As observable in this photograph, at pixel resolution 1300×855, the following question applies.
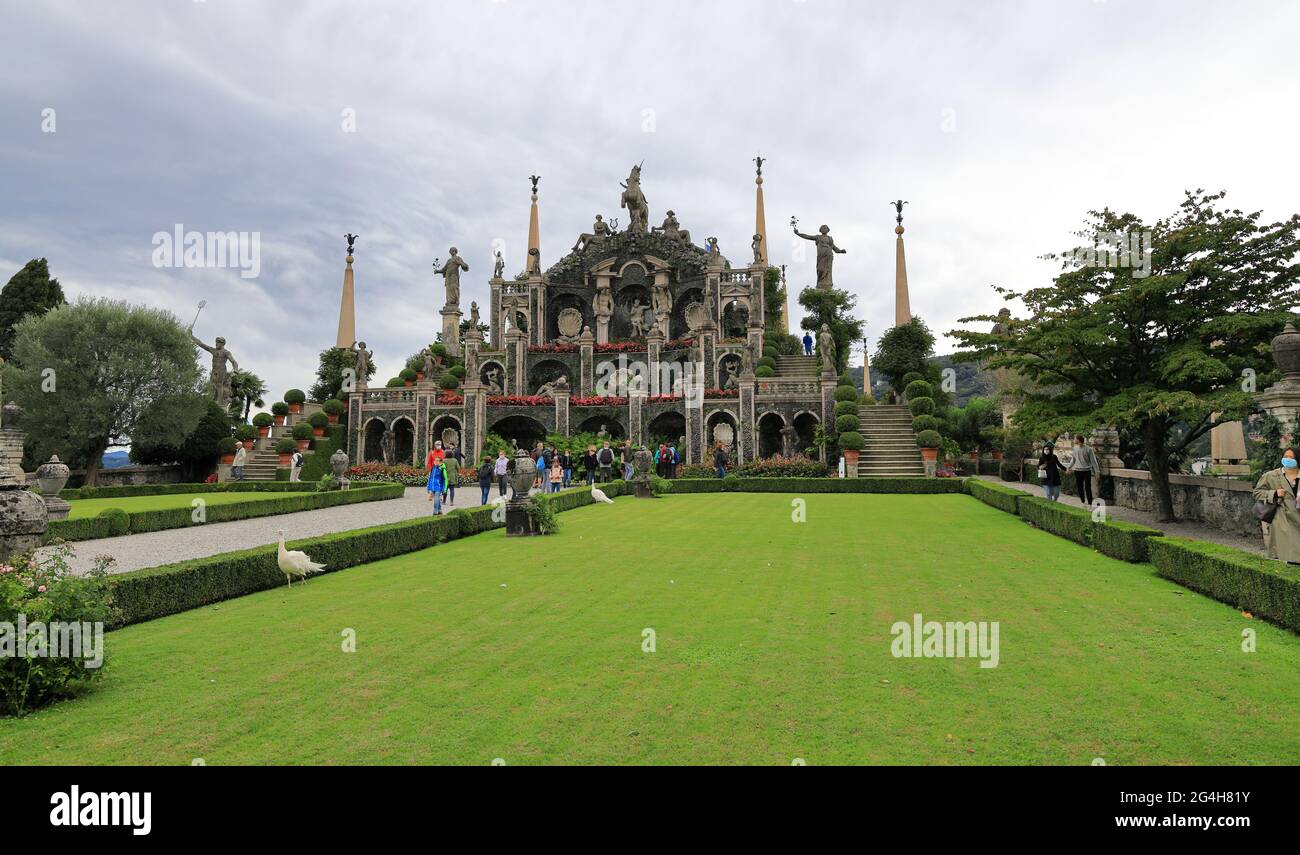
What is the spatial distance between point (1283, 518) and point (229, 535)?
19.8 m

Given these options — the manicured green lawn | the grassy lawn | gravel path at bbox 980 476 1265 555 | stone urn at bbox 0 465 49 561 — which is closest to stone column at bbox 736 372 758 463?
gravel path at bbox 980 476 1265 555

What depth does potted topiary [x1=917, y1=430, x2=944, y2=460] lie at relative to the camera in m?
34.0

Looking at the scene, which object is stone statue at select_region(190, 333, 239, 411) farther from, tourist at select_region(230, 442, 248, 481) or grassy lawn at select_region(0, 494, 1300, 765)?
grassy lawn at select_region(0, 494, 1300, 765)

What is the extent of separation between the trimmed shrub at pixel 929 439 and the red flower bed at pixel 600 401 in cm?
1563

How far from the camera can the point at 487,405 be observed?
135 feet

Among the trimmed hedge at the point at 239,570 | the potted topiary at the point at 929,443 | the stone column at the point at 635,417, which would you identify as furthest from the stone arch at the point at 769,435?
the trimmed hedge at the point at 239,570

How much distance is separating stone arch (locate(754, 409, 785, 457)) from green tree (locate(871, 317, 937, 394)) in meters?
10.5

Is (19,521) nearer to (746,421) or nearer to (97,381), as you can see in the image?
(746,421)

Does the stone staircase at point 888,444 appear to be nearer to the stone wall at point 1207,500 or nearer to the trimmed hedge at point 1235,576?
the stone wall at point 1207,500

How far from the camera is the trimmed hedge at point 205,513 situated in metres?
17.0

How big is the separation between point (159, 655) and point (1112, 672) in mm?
8758

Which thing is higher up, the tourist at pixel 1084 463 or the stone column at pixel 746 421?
the stone column at pixel 746 421

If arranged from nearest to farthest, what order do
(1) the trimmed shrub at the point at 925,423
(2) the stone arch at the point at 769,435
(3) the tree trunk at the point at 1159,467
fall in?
(3) the tree trunk at the point at 1159,467
(1) the trimmed shrub at the point at 925,423
(2) the stone arch at the point at 769,435

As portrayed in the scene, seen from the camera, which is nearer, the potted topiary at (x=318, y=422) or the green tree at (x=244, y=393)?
the potted topiary at (x=318, y=422)
